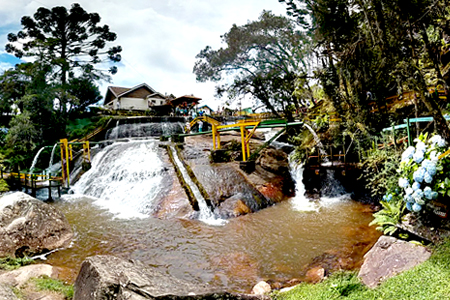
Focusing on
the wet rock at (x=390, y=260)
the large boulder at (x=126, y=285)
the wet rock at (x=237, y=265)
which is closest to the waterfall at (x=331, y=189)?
the wet rock at (x=237, y=265)

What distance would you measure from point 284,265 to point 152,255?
2.98 metres

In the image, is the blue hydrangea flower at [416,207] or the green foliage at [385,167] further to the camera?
the green foliage at [385,167]

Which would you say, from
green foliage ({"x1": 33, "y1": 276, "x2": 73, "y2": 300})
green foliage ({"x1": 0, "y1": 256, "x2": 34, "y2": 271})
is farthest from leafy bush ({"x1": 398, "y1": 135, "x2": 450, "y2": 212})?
green foliage ({"x1": 0, "y1": 256, "x2": 34, "y2": 271})

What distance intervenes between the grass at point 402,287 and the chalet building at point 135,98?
1511 inches

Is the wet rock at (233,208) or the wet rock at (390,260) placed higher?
the wet rock at (390,260)

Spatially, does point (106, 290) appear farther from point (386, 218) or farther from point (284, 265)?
point (386, 218)

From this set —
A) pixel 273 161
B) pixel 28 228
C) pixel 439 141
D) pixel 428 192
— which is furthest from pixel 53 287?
pixel 273 161

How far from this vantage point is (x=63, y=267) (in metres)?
5.59

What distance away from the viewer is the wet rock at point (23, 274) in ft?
13.4

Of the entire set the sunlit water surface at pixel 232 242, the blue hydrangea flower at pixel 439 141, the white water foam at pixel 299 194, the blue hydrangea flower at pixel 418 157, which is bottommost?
the sunlit water surface at pixel 232 242

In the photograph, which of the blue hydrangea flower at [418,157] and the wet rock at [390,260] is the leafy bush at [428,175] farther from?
the wet rock at [390,260]

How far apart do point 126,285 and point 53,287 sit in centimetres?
177

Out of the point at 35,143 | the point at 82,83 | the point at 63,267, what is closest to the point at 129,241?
the point at 63,267

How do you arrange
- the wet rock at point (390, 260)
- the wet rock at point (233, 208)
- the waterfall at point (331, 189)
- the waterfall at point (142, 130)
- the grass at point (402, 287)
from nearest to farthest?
the grass at point (402, 287), the wet rock at point (390, 260), the wet rock at point (233, 208), the waterfall at point (331, 189), the waterfall at point (142, 130)
